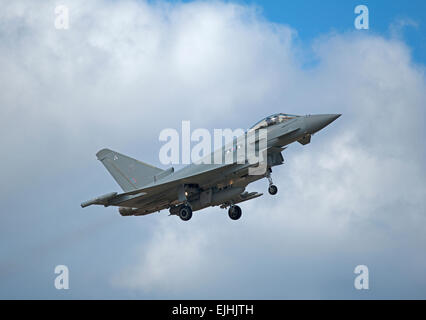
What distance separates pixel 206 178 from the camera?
36500 millimetres

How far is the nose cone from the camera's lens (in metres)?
34.1

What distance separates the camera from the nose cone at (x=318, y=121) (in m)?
34.1

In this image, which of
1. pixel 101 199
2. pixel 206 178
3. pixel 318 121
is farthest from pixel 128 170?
pixel 318 121

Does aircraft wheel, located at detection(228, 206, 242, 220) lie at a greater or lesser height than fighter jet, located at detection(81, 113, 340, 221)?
lesser

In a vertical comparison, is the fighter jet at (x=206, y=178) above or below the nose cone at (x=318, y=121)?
below

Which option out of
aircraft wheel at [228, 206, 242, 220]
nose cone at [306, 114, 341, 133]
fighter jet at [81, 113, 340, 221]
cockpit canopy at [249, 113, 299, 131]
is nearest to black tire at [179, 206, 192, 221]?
fighter jet at [81, 113, 340, 221]

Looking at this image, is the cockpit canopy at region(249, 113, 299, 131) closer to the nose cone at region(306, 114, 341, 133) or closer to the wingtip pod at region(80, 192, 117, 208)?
the nose cone at region(306, 114, 341, 133)

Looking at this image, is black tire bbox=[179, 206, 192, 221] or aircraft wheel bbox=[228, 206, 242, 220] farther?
aircraft wheel bbox=[228, 206, 242, 220]

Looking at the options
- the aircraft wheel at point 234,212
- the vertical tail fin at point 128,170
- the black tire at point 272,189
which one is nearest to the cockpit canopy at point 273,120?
the black tire at point 272,189

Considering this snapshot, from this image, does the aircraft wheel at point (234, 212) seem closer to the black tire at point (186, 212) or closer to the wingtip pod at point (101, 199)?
the black tire at point (186, 212)

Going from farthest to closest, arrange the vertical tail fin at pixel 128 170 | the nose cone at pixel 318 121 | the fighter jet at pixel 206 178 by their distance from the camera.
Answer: the vertical tail fin at pixel 128 170, the fighter jet at pixel 206 178, the nose cone at pixel 318 121

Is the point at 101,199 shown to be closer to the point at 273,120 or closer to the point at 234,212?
the point at 234,212
